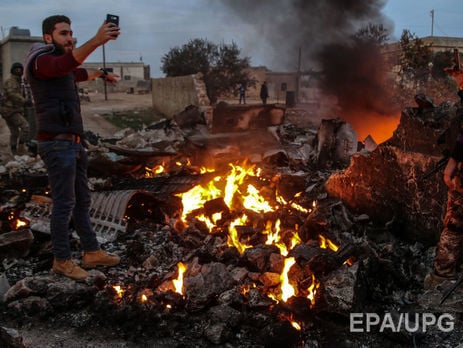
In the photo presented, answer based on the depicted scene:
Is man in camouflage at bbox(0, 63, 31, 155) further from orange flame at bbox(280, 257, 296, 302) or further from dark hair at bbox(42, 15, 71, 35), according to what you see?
orange flame at bbox(280, 257, 296, 302)

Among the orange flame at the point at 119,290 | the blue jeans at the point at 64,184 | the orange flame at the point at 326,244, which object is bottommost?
the orange flame at the point at 119,290

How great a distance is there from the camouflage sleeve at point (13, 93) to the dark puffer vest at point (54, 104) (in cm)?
723

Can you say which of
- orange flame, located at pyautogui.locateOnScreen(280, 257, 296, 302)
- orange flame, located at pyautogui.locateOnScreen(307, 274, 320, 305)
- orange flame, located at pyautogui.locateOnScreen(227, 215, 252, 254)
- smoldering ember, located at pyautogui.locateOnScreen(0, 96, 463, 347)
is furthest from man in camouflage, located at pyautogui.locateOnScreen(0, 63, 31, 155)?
orange flame, located at pyautogui.locateOnScreen(307, 274, 320, 305)

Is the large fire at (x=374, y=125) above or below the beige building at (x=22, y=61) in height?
below

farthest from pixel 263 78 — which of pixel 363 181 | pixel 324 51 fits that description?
pixel 363 181

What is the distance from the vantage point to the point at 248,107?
10000 mm

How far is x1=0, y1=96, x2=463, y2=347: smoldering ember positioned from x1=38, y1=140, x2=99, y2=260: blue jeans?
1.44 feet

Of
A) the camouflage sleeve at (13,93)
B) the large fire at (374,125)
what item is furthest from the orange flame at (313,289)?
the camouflage sleeve at (13,93)

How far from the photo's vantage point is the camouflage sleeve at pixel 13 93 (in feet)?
32.7

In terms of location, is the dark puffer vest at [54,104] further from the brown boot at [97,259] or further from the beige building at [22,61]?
the beige building at [22,61]

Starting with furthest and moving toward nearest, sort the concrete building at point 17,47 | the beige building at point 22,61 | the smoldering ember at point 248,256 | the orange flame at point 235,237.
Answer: the beige building at point 22,61 → the concrete building at point 17,47 → the orange flame at point 235,237 → the smoldering ember at point 248,256

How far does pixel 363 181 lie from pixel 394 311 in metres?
2.25

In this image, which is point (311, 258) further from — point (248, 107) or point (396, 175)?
point (248, 107)

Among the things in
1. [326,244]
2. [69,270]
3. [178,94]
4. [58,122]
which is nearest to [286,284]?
[326,244]
